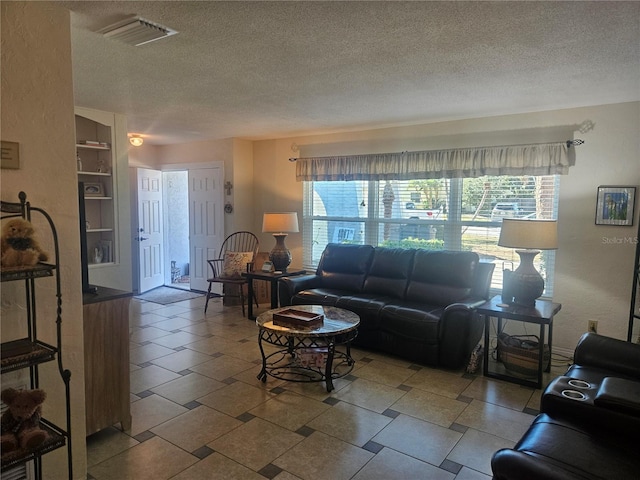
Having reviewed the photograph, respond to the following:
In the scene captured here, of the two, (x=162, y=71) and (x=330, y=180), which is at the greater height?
(x=162, y=71)

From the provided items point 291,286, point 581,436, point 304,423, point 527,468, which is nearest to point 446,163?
point 291,286

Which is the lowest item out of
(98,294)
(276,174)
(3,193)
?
(98,294)

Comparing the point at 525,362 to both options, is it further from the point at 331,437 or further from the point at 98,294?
the point at 98,294

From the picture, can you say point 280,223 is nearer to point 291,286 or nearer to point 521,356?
point 291,286

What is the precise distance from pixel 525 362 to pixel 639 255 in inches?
48.8

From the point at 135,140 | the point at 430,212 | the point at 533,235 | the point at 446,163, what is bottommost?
the point at 533,235

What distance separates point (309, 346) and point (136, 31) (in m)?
2.61

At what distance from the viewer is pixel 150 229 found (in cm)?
669

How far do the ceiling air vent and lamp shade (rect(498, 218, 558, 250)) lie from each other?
2886mm

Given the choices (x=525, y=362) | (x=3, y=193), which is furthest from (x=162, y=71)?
(x=525, y=362)

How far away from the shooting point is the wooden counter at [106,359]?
8.02 ft

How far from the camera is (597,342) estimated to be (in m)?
2.55

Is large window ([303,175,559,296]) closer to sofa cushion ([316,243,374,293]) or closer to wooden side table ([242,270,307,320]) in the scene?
sofa cushion ([316,243,374,293])
